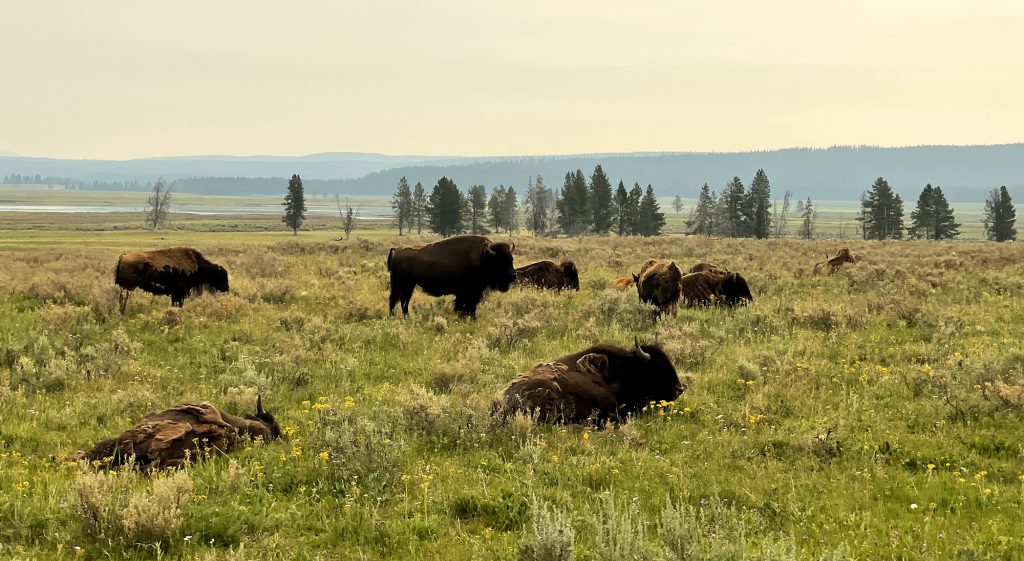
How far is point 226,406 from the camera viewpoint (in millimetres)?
7508

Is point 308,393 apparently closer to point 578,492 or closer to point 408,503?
point 408,503

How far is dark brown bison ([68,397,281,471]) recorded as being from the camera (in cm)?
543

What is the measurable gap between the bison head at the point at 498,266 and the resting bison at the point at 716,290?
448cm

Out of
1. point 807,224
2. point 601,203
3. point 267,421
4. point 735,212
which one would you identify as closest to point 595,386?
point 267,421

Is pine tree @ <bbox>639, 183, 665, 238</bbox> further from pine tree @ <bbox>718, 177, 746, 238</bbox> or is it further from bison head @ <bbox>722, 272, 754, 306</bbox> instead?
bison head @ <bbox>722, 272, 754, 306</bbox>

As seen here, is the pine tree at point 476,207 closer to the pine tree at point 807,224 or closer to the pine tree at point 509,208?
the pine tree at point 509,208

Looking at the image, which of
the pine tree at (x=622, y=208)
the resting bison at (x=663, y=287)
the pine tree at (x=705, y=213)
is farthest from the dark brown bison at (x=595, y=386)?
the pine tree at (x=705, y=213)

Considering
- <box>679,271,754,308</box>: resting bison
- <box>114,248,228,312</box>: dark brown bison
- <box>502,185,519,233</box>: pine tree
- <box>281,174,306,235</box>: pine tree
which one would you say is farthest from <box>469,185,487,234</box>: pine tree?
<box>679,271,754,308</box>: resting bison

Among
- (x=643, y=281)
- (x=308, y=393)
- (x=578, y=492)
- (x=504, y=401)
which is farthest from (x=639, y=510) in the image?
(x=643, y=281)

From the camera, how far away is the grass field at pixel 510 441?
4133mm

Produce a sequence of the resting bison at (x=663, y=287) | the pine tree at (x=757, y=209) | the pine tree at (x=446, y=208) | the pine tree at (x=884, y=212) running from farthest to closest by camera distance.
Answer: the pine tree at (x=446, y=208) → the pine tree at (x=884, y=212) → the pine tree at (x=757, y=209) → the resting bison at (x=663, y=287)

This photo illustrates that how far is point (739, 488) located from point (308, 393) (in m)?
5.65

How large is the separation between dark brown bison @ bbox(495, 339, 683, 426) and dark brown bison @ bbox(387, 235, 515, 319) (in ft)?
21.8

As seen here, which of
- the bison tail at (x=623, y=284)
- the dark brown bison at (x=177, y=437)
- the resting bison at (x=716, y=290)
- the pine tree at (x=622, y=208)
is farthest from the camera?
the pine tree at (x=622, y=208)
